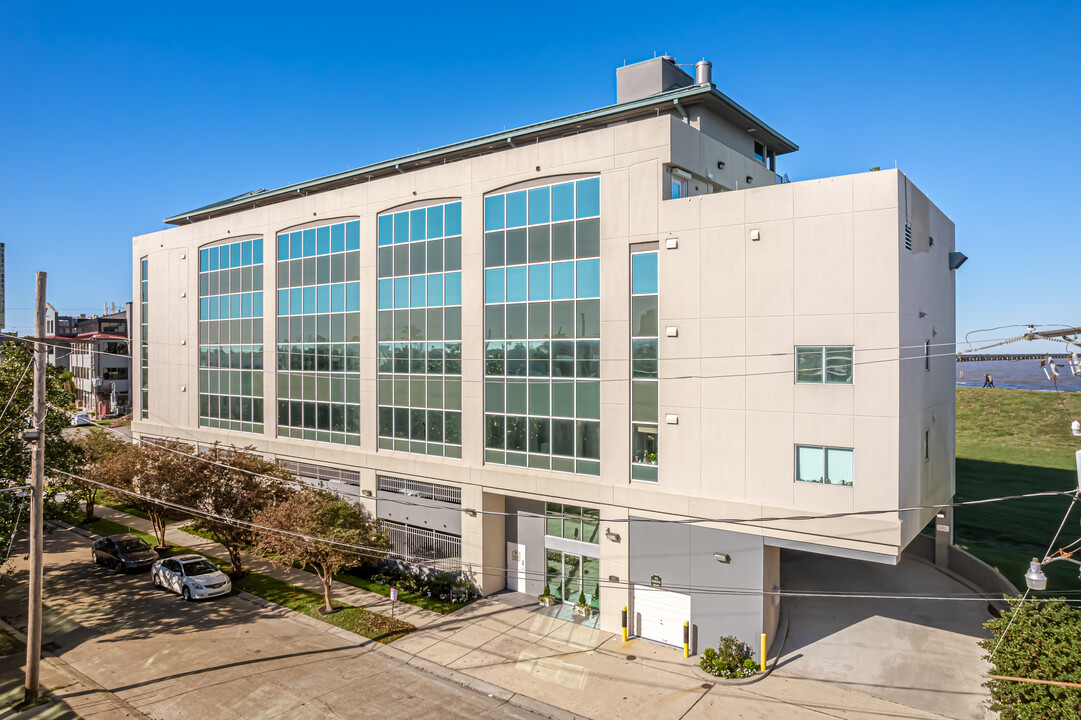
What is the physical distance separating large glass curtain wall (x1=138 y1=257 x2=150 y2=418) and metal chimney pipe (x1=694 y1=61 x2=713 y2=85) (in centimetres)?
3703

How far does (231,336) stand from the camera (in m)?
35.2

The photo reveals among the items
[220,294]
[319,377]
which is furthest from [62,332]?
[319,377]

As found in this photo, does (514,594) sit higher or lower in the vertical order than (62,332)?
lower

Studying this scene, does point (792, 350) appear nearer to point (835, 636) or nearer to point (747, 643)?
point (747, 643)

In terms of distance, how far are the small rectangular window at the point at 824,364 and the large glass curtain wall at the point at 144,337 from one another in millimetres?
41265

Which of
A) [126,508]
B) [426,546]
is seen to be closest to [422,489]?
[426,546]

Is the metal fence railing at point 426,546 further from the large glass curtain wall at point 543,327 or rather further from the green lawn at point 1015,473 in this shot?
the green lawn at point 1015,473

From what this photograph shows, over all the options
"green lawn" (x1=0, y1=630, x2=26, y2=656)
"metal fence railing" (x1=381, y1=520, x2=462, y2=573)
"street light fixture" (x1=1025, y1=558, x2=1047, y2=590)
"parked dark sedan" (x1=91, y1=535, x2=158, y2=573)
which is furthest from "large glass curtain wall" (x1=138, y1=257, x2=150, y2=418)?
"street light fixture" (x1=1025, y1=558, x2=1047, y2=590)

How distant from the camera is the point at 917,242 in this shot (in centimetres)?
1886

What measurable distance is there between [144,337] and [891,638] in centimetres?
4552

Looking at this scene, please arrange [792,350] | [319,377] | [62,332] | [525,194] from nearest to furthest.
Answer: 1. [792,350]
2. [525,194]
3. [319,377]
4. [62,332]

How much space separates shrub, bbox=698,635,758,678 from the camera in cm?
1806

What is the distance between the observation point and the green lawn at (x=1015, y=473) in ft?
97.1

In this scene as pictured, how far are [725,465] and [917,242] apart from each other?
901 centimetres
